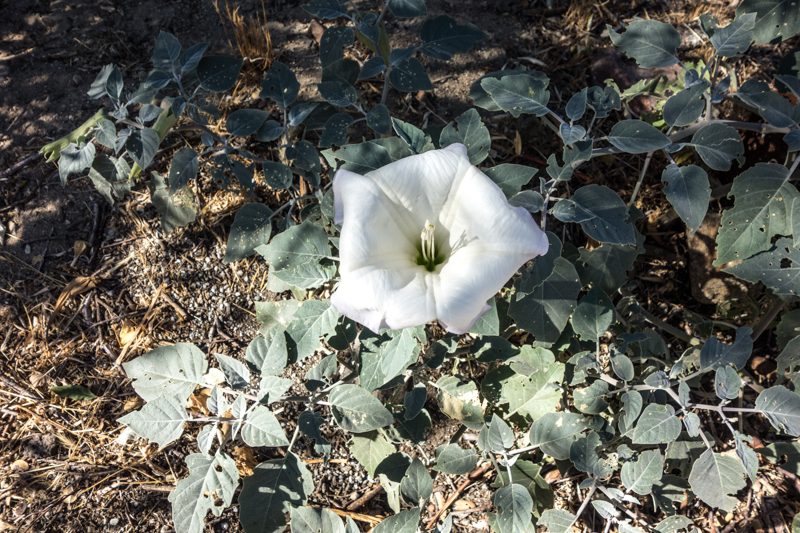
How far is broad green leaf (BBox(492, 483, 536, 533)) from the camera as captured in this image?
1.95 m

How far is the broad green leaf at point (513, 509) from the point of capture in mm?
1950

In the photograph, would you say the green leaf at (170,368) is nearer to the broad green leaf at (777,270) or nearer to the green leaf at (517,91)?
the green leaf at (517,91)

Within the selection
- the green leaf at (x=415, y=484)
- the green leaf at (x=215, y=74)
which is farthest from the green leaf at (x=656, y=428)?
the green leaf at (x=215, y=74)

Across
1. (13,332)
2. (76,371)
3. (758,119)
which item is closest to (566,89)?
(758,119)

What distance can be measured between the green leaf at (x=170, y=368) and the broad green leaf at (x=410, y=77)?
1.39 meters

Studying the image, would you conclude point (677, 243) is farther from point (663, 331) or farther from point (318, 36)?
point (318, 36)

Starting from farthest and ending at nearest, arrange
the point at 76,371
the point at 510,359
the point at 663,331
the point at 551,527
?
the point at 663,331, the point at 76,371, the point at 510,359, the point at 551,527

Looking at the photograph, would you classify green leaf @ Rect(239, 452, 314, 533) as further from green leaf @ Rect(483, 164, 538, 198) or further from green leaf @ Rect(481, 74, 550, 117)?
green leaf @ Rect(481, 74, 550, 117)

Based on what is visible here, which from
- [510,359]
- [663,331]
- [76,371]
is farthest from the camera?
[663,331]

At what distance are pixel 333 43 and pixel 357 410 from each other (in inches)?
61.7

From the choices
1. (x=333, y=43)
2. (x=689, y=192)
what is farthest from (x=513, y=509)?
(x=333, y=43)

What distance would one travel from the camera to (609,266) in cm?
227

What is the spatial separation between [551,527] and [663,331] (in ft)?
4.44

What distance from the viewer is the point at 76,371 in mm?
2689
